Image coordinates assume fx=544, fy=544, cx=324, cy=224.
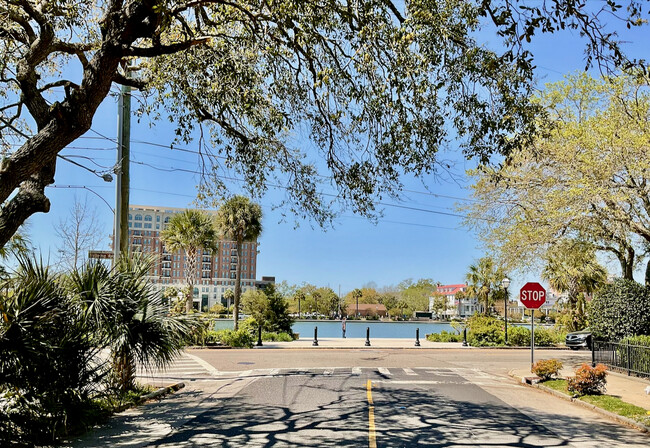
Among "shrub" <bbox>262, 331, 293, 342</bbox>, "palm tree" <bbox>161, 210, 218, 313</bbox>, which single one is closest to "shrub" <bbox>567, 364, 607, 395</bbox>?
"shrub" <bbox>262, 331, 293, 342</bbox>

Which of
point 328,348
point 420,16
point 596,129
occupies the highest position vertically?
point 596,129

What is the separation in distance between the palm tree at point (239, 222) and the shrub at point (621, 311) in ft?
83.0

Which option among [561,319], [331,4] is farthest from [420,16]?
[561,319]

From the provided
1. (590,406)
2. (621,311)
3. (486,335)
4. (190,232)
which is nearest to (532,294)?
(621,311)

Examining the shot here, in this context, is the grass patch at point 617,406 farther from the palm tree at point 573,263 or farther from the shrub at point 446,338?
the shrub at point 446,338

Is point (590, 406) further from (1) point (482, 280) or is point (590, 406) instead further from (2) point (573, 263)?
(1) point (482, 280)

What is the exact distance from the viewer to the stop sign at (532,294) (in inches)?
834

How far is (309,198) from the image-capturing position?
1111cm

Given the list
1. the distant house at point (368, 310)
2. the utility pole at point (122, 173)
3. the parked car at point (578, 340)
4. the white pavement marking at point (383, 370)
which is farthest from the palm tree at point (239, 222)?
the distant house at point (368, 310)

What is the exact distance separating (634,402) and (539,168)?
383 inches

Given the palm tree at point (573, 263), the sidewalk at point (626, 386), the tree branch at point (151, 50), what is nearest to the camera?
the tree branch at point (151, 50)

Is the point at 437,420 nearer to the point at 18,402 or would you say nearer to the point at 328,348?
the point at 18,402

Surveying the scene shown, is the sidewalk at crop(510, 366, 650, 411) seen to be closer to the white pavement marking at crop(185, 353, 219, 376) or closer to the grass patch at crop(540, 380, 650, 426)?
the grass patch at crop(540, 380, 650, 426)

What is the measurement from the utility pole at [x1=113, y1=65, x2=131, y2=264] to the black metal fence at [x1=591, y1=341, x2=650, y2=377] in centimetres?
1587
